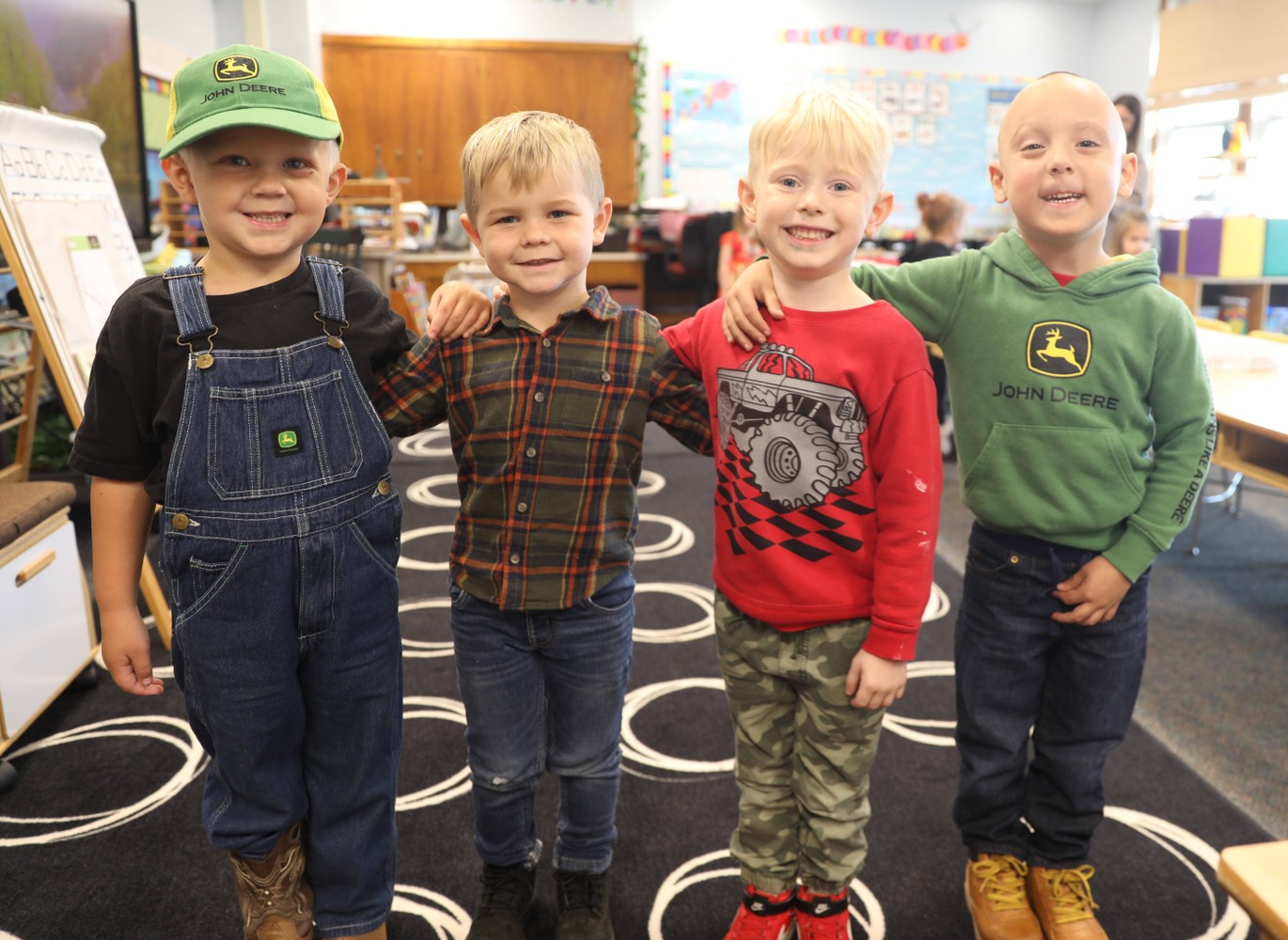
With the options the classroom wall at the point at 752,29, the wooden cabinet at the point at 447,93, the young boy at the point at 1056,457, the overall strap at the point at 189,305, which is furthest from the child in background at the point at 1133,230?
the classroom wall at the point at 752,29

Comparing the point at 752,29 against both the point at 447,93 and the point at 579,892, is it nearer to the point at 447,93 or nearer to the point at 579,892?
the point at 447,93

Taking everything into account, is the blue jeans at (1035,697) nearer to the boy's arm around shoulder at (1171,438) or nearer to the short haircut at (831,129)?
the boy's arm around shoulder at (1171,438)

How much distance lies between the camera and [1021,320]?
113 cm

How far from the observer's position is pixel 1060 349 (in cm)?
111

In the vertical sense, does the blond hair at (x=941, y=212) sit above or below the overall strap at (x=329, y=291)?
above

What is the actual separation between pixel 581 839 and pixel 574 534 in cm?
42

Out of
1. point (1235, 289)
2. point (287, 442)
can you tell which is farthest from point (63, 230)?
point (1235, 289)

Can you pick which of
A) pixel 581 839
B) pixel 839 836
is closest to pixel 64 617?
pixel 581 839

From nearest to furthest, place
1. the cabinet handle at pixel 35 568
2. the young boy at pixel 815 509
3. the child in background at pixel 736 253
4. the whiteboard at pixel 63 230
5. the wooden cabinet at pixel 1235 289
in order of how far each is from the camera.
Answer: the young boy at pixel 815 509 → the cabinet handle at pixel 35 568 → the whiteboard at pixel 63 230 → the wooden cabinet at pixel 1235 289 → the child in background at pixel 736 253

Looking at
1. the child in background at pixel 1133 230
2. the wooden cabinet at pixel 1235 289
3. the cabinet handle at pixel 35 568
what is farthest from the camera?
the wooden cabinet at pixel 1235 289

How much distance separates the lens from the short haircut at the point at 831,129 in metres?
0.99

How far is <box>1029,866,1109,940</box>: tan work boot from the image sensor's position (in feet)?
4.05

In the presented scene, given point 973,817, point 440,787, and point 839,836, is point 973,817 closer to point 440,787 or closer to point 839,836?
point 839,836

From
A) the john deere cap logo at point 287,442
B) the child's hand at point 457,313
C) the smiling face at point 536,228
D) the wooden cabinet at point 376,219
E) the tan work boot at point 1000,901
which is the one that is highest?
the wooden cabinet at point 376,219
